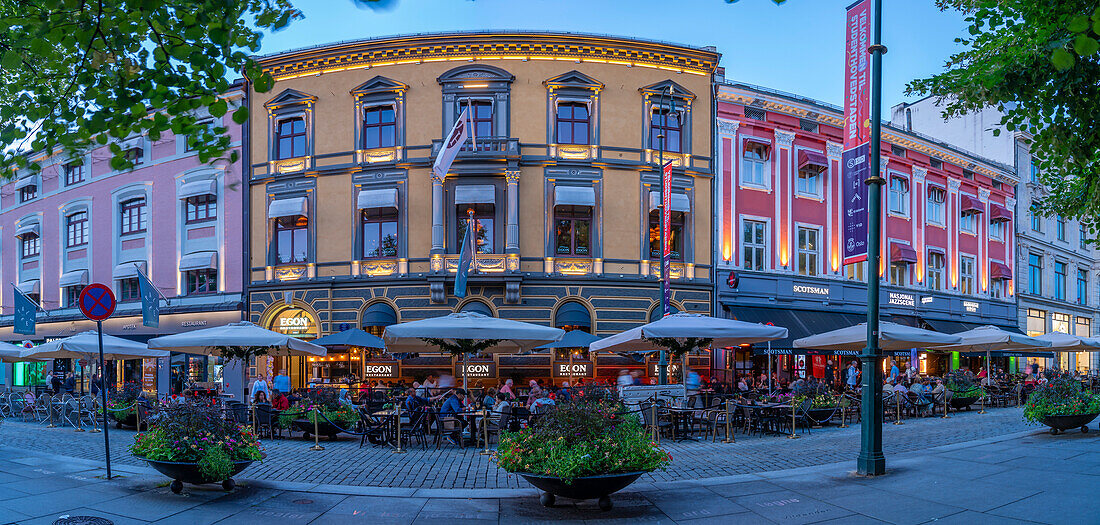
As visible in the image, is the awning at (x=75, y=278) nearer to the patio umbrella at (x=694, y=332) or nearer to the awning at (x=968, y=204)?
the patio umbrella at (x=694, y=332)

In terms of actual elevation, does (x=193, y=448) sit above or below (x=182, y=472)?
above

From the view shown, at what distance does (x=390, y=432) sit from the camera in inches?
577

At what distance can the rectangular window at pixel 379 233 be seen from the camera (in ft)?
86.3

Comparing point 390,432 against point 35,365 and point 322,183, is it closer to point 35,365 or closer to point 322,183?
point 322,183

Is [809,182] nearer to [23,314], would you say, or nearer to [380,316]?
[380,316]

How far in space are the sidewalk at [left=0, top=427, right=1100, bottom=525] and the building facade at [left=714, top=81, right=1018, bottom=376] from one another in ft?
52.9

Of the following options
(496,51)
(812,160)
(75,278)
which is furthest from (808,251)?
(75,278)

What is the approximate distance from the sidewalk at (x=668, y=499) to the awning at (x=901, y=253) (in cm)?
2251

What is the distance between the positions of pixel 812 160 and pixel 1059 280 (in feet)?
82.0

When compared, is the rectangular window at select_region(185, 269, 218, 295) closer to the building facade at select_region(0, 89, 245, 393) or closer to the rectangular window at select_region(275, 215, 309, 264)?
the building facade at select_region(0, 89, 245, 393)

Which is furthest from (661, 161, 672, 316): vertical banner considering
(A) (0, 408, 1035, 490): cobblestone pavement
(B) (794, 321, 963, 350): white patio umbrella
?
(A) (0, 408, 1035, 490): cobblestone pavement

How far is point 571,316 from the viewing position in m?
25.5

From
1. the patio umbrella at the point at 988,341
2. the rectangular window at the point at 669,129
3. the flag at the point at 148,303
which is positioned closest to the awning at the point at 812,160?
the rectangular window at the point at 669,129

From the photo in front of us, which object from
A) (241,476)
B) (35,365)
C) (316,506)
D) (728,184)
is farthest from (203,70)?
(35,365)
